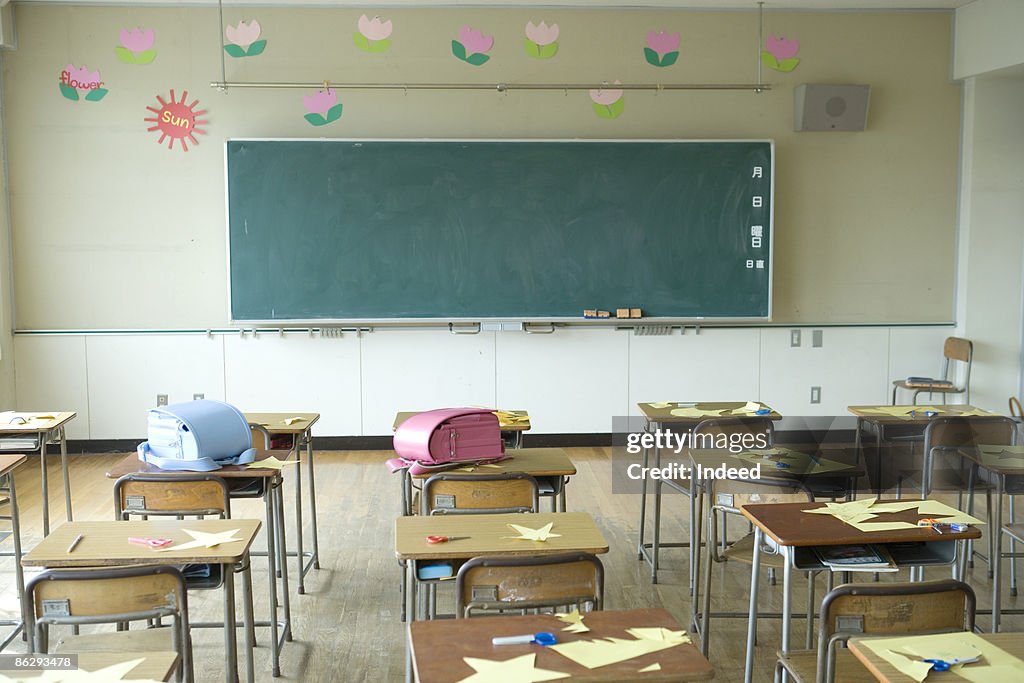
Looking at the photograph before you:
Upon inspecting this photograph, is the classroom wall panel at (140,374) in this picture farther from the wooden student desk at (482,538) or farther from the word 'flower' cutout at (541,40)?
the wooden student desk at (482,538)

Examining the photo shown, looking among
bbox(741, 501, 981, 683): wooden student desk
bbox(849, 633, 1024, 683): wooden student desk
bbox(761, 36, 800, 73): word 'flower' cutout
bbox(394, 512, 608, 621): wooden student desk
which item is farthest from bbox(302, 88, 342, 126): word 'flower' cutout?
bbox(849, 633, 1024, 683): wooden student desk

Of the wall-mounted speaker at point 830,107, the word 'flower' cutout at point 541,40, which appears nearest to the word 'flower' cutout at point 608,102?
the word 'flower' cutout at point 541,40

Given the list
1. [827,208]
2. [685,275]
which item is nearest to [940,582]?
[685,275]

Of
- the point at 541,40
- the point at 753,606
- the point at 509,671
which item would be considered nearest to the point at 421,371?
the point at 541,40

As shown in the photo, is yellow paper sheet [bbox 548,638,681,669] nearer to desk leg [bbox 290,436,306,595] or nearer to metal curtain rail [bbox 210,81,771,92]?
desk leg [bbox 290,436,306,595]

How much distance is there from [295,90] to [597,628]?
221 inches

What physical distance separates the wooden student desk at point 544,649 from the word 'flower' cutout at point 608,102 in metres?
5.29

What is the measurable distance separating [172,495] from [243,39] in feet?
14.6

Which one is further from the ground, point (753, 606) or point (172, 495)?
point (172, 495)

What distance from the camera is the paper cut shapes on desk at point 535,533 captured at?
2.77m

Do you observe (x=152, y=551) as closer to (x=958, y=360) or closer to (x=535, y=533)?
(x=535, y=533)

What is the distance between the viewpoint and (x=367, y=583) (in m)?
4.37

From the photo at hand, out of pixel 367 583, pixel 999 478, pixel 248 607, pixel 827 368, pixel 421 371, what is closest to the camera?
pixel 248 607

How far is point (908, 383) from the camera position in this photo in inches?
276
